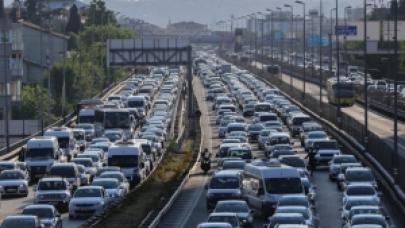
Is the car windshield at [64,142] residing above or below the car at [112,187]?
above

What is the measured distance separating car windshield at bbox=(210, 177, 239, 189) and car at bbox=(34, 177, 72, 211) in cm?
510

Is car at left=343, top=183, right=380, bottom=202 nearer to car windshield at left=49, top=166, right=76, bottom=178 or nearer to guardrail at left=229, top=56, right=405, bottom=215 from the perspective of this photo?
guardrail at left=229, top=56, right=405, bottom=215

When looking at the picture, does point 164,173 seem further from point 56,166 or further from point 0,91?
point 0,91

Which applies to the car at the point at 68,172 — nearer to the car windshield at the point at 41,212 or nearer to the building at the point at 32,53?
the car windshield at the point at 41,212

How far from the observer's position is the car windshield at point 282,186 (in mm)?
45938

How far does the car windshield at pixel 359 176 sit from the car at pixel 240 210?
31.8 ft

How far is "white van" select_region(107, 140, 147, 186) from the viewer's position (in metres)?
58.3

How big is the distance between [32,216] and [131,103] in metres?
62.3

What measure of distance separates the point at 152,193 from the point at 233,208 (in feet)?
33.6

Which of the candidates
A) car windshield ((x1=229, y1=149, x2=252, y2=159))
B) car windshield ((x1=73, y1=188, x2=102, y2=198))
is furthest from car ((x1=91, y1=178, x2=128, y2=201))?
car windshield ((x1=229, y1=149, x2=252, y2=159))

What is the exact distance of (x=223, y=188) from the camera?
A: 49.1m

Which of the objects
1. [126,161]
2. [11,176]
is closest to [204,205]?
Result: [126,161]

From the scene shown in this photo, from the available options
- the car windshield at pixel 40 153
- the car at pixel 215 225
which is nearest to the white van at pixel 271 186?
the car at pixel 215 225

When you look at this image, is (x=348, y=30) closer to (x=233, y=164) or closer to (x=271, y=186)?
(x=233, y=164)
